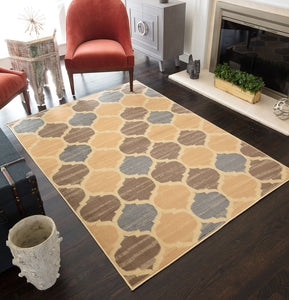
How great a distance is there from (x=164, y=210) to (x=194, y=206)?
0.23 m

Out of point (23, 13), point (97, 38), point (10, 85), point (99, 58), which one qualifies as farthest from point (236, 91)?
point (23, 13)

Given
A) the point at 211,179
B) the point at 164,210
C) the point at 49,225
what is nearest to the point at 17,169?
the point at 49,225

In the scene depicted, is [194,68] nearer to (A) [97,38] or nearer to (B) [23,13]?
(A) [97,38]

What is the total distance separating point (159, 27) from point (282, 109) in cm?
184

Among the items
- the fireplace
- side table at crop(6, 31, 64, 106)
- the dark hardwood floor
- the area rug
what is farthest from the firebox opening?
side table at crop(6, 31, 64, 106)

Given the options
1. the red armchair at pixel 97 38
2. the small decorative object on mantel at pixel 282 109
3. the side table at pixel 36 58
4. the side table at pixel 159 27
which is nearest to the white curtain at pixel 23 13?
the red armchair at pixel 97 38

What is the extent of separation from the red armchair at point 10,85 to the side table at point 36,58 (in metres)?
0.19

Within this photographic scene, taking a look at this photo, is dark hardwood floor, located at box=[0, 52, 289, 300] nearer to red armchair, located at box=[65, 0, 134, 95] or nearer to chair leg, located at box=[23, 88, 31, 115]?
chair leg, located at box=[23, 88, 31, 115]

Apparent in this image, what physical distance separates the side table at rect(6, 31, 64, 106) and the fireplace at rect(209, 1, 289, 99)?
198 centimetres

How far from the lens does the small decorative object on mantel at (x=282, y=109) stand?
338 centimetres

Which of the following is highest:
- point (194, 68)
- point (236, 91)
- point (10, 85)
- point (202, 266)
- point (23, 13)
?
point (23, 13)

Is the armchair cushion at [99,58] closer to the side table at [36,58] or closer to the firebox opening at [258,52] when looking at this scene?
the side table at [36,58]

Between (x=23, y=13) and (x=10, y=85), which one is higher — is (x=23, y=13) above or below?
above

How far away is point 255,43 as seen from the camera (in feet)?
12.1
